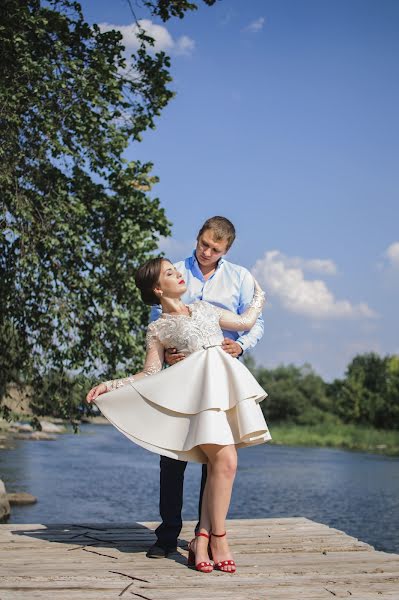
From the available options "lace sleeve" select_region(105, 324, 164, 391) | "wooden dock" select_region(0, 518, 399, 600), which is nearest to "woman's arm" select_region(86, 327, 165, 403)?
"lace sleeve" select_region(105, 324, 164, 391)

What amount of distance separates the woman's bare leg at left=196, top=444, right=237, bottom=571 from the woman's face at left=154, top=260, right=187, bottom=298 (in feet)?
2.99

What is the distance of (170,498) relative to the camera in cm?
488

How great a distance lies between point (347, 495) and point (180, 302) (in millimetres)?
21217

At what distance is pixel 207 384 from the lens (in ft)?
14.3

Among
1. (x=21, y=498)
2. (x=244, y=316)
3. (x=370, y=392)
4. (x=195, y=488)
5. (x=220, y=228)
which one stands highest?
(x=370, y=392)

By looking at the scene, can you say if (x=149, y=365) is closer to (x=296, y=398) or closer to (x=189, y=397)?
(x=189, y=397)

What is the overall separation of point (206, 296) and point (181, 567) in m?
1.63

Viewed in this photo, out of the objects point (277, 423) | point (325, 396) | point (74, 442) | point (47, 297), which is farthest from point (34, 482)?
point (325, 396)

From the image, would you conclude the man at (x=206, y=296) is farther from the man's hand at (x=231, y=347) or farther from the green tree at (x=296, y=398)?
the green tree at (x=296, y=398)

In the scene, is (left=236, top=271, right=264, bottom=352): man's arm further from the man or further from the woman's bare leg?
the woman's bare leg

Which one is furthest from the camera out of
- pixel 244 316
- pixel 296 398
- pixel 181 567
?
pixel 296 398

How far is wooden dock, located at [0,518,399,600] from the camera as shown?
4.01 m

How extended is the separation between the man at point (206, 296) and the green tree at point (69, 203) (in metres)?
5.78

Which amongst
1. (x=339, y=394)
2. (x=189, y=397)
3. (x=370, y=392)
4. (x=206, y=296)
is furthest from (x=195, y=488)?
(x=339, y=394)
